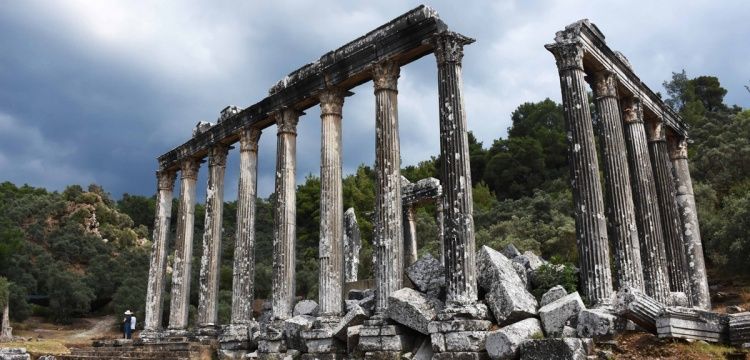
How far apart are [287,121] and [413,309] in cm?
826

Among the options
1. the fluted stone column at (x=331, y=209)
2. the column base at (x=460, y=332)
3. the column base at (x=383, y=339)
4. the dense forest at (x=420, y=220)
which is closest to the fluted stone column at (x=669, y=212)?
the dense forest at (x=420, y=220)

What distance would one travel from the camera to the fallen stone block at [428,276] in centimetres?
1405

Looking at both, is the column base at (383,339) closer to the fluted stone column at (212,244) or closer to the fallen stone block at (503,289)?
the fallen stone block at (503,289)

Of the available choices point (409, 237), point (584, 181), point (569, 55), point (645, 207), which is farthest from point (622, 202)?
point (409, 237)

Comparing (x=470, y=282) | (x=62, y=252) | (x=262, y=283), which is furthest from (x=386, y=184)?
(x=62, y=252)

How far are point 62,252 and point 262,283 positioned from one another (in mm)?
20562

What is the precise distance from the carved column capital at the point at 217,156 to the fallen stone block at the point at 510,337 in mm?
13122

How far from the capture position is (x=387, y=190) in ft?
48.4

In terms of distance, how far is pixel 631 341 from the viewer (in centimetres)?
1024

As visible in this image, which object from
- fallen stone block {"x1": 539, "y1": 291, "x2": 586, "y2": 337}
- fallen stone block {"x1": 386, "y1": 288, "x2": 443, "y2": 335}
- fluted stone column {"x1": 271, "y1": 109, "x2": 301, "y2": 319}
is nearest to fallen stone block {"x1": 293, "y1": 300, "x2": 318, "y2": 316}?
fluted stone column {"x1": 271, "y1": 109, "x2": 301, "y2": 319}

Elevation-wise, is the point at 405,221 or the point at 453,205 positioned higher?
the point at 405,221

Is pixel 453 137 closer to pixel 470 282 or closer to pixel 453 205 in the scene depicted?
pixel 453 205

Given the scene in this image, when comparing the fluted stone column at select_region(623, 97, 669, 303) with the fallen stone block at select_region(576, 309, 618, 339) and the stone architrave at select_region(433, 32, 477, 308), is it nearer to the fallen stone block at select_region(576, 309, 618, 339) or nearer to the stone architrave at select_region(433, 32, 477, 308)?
the fallen stone block at select_region(576, 309, 618, 339)

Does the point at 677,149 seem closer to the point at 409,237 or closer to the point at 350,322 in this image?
Result: the point at 409,237
